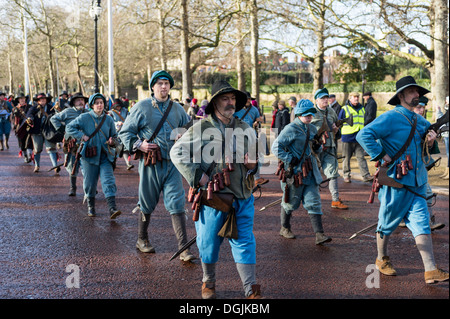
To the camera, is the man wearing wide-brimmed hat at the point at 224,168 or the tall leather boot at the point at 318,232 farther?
the tall leather boot at the point at 318,232

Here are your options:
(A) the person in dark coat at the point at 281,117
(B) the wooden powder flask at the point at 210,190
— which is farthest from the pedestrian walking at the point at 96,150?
(A) the person in dark coat at the point at 281,117

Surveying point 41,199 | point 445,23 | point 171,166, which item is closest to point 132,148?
point 171,166

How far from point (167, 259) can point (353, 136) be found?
6.39 m

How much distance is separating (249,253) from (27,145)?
11.0 meters

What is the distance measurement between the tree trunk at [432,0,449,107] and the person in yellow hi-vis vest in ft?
16.0

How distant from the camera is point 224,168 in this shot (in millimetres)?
4297

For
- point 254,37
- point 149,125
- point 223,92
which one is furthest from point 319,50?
point 223,92

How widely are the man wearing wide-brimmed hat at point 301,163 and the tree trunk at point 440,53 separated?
31.1 feet

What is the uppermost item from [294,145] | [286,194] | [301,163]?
[294,145]

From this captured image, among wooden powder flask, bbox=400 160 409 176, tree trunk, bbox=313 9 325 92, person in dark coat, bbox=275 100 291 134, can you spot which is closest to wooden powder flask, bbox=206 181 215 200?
wooden powder flask, bbox=400 160 409 176

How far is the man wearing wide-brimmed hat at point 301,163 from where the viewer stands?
6391mm

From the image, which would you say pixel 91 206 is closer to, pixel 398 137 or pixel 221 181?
pixel 221 181

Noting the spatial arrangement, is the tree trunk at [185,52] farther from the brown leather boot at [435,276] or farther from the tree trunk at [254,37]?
the brown leather boot at [435,276]
